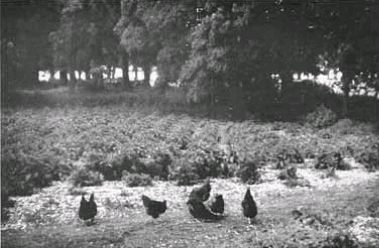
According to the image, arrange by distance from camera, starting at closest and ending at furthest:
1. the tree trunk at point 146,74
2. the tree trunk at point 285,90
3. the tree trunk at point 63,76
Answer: the tree trunk at point 146,74 → the tree trunk at point 63,76 → the tree trunk at point 285,90

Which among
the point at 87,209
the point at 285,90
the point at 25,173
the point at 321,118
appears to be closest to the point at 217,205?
the point at 87,209

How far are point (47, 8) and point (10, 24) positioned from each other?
61 cm

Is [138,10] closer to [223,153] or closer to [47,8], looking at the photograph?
[47,8]

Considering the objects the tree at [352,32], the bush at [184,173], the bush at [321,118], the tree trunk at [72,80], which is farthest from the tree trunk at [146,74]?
the bush at [321,118]

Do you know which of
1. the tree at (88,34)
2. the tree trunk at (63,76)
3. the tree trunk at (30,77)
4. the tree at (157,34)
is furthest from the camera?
the tree trunk at (63,76)

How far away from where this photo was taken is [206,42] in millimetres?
9094

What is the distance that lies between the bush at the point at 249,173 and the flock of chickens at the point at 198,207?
1111 millimetres

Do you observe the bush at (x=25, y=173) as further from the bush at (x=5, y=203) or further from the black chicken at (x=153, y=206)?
the black chicken at (x=153, y=206)

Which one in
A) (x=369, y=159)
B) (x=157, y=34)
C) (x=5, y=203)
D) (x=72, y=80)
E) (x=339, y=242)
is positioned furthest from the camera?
(x=369, y=159)

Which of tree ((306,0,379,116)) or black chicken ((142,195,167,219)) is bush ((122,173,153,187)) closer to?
black chicken ((142,195,167,219))

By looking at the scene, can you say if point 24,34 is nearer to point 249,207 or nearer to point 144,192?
point 144,192

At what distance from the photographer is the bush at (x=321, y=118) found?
1040 cm

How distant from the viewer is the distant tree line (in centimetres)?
775

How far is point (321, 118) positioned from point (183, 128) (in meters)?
3.54
